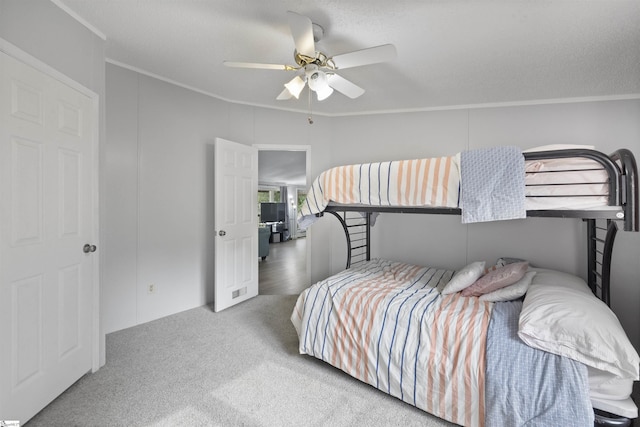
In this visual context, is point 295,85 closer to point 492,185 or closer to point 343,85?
point 343,85

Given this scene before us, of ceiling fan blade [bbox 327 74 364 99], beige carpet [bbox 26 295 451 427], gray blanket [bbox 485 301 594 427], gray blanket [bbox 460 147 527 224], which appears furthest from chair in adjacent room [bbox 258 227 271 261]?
gray blanket [bbox 485 301 594 427]

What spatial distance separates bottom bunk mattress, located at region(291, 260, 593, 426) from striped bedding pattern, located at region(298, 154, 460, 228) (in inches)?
26.9

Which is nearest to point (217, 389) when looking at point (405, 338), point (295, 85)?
point (405, 338)

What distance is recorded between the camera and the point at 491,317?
1.78 m

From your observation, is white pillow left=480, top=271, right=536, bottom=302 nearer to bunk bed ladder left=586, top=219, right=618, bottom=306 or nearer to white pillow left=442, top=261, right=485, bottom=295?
white pillow left=442, top=261, right=485, bottom=295

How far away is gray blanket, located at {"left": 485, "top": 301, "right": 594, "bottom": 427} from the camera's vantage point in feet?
4.51

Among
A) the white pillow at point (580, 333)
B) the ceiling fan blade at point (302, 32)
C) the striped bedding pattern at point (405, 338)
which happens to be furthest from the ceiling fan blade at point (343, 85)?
the white pillow at point (580, 333)

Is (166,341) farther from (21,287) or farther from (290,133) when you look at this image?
(290,133)

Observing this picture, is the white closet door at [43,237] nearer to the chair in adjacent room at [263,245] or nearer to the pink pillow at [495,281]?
the pink pillow at [495,281]

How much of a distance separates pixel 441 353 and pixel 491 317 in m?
0.38

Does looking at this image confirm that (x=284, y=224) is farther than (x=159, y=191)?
Yes

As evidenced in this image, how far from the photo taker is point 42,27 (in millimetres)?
1735

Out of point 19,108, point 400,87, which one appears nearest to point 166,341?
point 19,108

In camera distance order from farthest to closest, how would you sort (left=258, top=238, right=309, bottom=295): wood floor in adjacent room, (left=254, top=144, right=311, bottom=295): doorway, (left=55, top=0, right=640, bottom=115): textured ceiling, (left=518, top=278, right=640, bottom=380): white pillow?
1. (left=258, top=238, right=309, bottom=295): wood floor in adjacent room
2. (left=254, top=144, right=311, bottom=295): doorway
3. (left=55, top=0, right=640, bottom=115): textured ceiling
4. (left=518, top=278, right=640, bottom=380): white pillow
